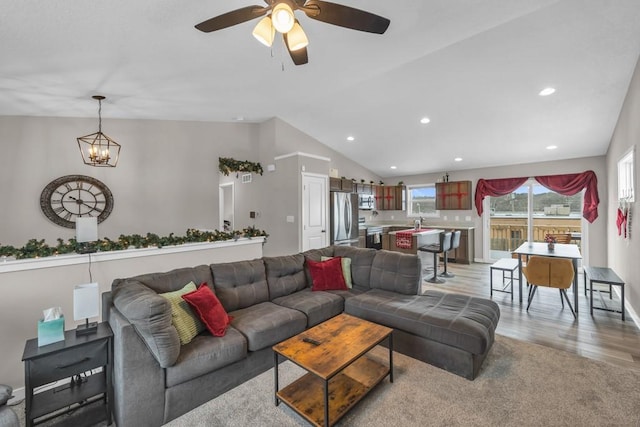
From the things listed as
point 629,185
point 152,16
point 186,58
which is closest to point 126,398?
point 152,16

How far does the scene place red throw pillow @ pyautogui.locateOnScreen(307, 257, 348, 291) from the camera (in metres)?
3.36

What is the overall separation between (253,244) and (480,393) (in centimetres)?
316

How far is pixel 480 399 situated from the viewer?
6.75ft

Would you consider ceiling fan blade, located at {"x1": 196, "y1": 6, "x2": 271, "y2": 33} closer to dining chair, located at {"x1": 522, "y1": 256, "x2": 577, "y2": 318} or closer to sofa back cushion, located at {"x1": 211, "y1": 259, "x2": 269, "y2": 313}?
sofa back cushion, located at {"x1": 211, "y1": 259, "x2": 269, "y2": 313}

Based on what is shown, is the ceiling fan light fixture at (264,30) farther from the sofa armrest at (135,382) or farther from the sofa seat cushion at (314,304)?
the sofa seat cushion at (314,304)

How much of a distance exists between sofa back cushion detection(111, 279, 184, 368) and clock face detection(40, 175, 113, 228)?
10.8ft

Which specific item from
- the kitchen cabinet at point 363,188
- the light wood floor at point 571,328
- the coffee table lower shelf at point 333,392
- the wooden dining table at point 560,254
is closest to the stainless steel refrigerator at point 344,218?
the kitchen cabinet at point 363,188

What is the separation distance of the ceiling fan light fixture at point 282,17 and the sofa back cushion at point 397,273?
103 inches

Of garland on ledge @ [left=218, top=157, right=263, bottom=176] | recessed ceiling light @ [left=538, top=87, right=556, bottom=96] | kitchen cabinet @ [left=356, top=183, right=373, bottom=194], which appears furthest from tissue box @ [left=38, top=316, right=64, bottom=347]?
kitchen cabinet @ [left=356, top=183, right=373, bottom=194]

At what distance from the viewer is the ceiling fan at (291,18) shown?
5.37ft

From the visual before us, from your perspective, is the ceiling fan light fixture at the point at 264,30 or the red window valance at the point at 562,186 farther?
the red window valance at the point at 562,186

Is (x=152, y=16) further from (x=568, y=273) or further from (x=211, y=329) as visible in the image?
(x=568, y=273)

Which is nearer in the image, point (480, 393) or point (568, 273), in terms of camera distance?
point (480, 393)

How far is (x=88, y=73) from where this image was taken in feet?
8.90
